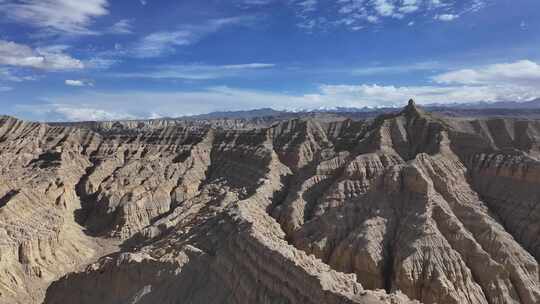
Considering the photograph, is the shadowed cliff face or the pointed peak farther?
the pointed peak

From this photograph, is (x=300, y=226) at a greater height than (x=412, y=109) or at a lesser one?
lesser

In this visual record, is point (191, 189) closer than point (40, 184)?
No

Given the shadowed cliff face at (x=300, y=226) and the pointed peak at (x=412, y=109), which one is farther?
the pointed peak at (x=412, y=109)

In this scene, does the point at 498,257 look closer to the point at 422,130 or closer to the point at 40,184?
the point at 422,130

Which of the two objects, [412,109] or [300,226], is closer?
[300,226]

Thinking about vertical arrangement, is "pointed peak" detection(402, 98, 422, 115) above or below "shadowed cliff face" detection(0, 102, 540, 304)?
above

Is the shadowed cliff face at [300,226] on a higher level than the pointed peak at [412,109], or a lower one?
lower

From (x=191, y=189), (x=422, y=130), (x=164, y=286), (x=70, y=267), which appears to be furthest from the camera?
(x=191, y=189)

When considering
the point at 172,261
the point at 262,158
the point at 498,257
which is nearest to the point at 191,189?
the point at 262,158
